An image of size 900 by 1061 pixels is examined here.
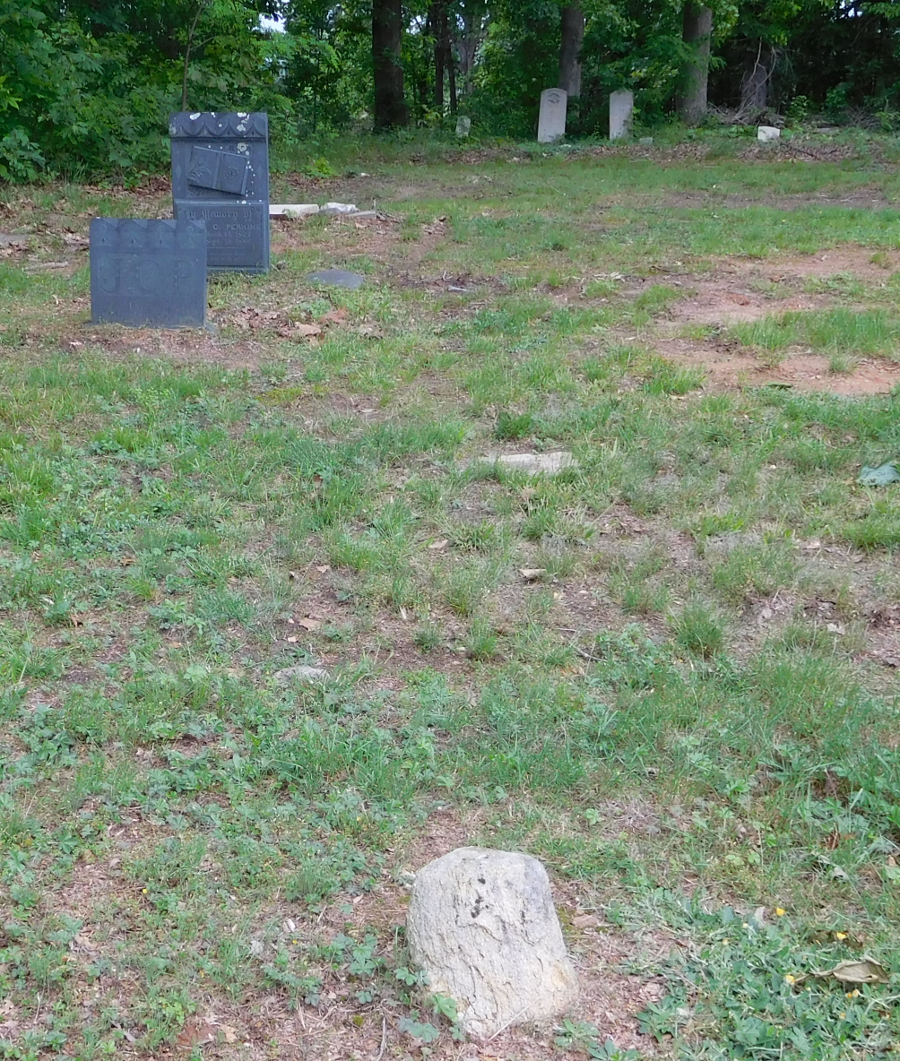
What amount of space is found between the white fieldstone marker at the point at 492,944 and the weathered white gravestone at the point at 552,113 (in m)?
21.1

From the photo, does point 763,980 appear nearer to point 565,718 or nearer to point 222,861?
point 565,718

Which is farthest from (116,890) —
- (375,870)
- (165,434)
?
(165,434)

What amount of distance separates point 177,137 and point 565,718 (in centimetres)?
753

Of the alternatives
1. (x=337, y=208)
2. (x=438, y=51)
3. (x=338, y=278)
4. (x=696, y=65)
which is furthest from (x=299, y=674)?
(x=438, y=51)

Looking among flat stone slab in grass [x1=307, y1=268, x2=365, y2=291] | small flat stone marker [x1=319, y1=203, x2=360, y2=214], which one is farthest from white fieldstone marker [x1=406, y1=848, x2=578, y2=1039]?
small flat stone marker [x1=319, y1=203, x2=360, y2=214]

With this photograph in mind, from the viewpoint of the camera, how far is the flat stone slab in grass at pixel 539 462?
17.1ft

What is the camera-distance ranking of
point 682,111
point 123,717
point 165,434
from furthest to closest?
point 682,111, point 165,434, point 123,717

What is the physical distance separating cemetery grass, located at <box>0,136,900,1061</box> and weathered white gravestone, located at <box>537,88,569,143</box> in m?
15.2

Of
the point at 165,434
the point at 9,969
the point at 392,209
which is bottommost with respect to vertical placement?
the point at 9,969

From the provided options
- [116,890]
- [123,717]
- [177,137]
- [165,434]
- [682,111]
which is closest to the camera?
[116,890]

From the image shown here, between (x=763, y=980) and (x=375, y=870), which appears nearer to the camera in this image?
(x=763, y=980)

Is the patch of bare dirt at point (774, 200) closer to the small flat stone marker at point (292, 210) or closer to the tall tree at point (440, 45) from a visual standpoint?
the small flat stone marker at point (292, 210)

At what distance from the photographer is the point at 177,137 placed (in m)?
8.95

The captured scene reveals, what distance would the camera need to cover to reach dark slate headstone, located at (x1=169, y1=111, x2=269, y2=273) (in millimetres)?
8992
